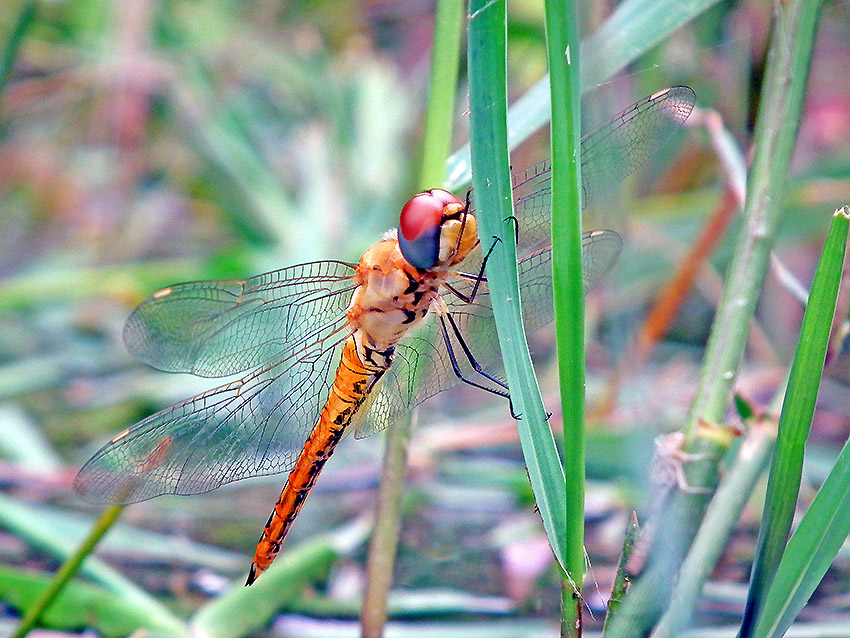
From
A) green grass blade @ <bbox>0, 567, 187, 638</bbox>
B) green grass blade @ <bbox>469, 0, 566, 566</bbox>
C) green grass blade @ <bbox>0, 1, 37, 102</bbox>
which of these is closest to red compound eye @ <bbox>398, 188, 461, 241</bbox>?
green grass blade @ <bbox>469, 0, 566, 566</bbox>

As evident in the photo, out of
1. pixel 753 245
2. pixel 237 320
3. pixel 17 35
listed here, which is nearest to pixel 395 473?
pixel 237 320

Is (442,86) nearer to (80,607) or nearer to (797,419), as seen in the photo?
(797,419)

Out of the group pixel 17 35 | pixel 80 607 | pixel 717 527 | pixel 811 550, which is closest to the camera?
pixel 811 550

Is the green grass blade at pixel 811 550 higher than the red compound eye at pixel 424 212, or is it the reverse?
the red compound eye at pixel 424 212

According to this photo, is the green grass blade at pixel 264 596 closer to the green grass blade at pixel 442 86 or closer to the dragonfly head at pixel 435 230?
the dragonfly head at pixel 435 230

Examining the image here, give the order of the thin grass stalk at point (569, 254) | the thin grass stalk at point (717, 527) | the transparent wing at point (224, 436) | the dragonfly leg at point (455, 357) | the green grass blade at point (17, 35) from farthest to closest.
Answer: the green grass blade at point (17, 35)
the dragonfly leg at point (455, 357)
the transparent wing at point (224, 436)
the thin grass stalk at point (717, 527)
the thin grass stalk at point (569, 254)

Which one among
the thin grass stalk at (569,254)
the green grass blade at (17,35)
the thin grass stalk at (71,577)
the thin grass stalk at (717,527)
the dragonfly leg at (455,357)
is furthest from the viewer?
the green grass blade at (17,35)

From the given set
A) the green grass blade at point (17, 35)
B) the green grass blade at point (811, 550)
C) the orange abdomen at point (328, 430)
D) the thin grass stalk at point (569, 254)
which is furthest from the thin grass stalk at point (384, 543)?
the green grass blade at point (17, 35)
